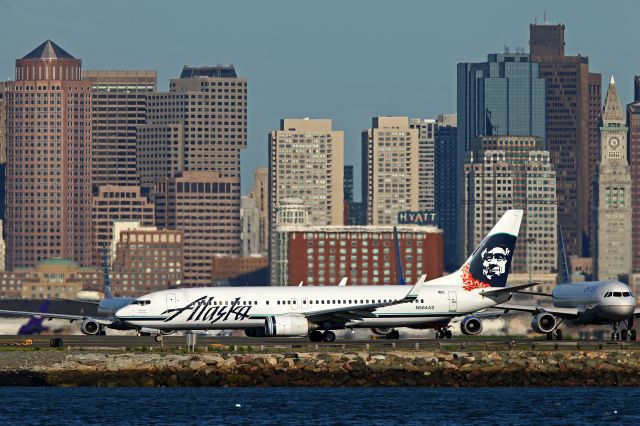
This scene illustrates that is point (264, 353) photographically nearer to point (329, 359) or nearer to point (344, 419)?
point (329, 359)

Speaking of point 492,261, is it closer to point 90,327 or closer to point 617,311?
point 617,311

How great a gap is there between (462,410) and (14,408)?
2230cm

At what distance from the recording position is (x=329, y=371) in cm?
10594

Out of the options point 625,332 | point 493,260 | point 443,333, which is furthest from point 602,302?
point 443,333

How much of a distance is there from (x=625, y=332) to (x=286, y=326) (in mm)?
23480

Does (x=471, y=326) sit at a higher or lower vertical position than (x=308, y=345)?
higher

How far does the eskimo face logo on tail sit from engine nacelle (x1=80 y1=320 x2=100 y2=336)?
1212 inches

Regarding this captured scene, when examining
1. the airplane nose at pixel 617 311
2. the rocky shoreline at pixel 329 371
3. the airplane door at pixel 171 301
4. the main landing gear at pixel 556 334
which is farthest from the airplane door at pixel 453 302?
the rocky shoreline at pixel 329 371

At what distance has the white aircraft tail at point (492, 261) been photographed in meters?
134

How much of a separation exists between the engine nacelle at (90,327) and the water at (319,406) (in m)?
42.7

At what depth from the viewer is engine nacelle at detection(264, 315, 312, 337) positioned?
410 feet

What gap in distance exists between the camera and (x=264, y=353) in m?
109

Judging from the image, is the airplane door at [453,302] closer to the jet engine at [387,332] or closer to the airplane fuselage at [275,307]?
the airplane fuselage at [275,307]

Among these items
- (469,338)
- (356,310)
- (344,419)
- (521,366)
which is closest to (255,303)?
(356,310)
